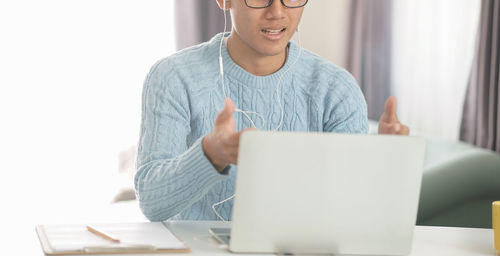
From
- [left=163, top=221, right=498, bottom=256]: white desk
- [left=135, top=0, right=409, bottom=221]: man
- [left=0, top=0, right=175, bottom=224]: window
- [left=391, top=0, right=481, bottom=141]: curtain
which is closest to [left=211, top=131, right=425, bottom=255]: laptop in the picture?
[left=163, top=221, right=498, bottom=256]: white desk

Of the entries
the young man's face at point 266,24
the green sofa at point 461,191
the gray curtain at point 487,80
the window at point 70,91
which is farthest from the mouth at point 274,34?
the window at point 70,91

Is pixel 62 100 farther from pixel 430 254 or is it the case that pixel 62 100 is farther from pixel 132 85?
pixel 430 254

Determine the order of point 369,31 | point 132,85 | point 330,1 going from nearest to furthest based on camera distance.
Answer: point 132,85 < point 369,31 < point 330,1

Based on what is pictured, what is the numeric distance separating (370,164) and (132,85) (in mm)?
2840

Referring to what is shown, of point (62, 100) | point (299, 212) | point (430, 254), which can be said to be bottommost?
point (62, 100)

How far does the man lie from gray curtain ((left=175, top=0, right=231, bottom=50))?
7.01 ft

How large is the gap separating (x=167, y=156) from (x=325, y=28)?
3117mm

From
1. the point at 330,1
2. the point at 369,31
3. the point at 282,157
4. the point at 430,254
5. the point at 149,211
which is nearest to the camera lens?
the point at 282,157

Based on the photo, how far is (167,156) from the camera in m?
1.37

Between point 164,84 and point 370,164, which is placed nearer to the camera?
point 370,164

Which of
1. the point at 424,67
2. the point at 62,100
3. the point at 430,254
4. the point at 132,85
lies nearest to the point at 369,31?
the point at 424,67

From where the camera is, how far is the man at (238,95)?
1.38 meters

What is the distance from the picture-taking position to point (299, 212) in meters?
0.99

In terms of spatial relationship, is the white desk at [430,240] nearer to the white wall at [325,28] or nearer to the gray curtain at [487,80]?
the gray curtain at [487,80]
